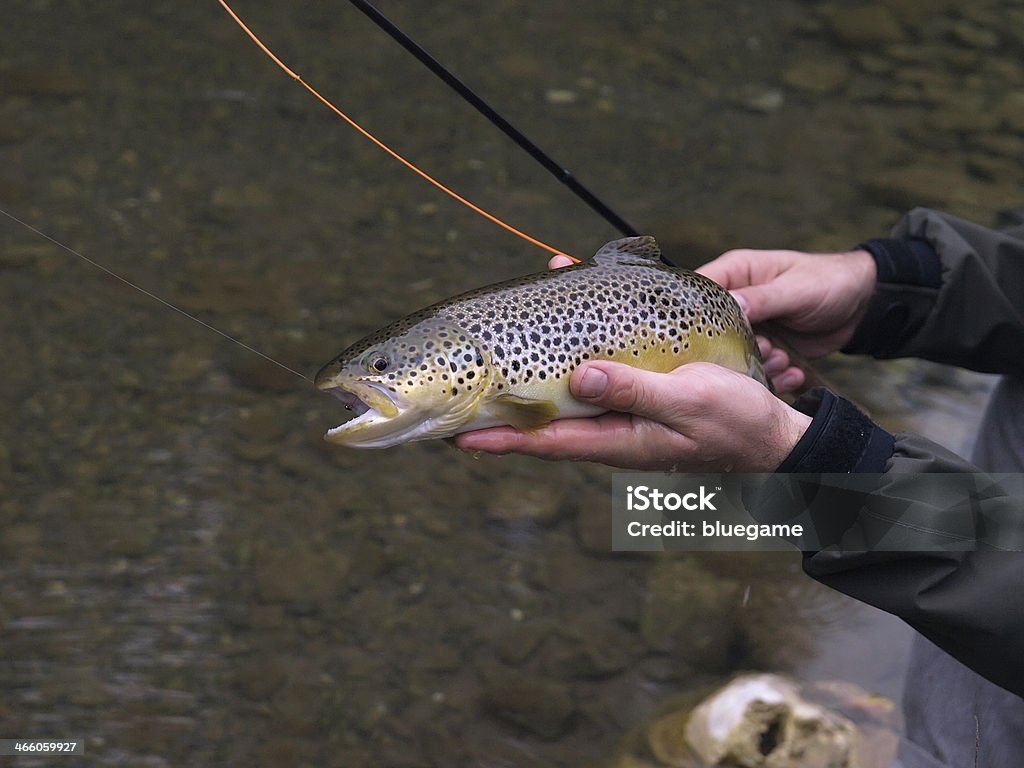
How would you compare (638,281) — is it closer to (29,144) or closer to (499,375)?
(499,375)

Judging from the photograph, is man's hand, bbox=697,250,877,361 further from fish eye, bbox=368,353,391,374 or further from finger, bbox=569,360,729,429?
fish eye, bbox=368,353,391,374

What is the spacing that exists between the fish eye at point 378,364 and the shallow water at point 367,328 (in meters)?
1.55

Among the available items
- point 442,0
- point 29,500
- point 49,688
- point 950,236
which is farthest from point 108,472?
point 442,0

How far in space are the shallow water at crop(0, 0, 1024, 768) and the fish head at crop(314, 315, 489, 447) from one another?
1.46 meters

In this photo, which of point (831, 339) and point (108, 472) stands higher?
point (831, 339)

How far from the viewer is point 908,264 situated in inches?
109

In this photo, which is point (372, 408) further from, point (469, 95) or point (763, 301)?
point (763, 301)

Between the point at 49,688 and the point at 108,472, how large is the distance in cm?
81

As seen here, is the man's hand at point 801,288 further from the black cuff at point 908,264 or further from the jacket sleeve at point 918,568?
the jacket sleeve at point 918,568

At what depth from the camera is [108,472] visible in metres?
→ 3.89

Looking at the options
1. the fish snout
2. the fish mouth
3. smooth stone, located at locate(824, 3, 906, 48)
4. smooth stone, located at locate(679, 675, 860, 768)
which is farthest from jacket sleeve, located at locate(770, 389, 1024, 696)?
smooth stone, located at locate(824, 3, 906, 48)

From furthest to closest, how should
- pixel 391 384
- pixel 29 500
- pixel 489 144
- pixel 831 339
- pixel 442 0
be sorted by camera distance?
pixel 442 0
pixel 489 144
pixel 29 500
pixel 831 339
pixel 391 384

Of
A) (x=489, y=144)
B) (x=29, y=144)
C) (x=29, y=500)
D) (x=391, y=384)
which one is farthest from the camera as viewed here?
(x=489, y=144)

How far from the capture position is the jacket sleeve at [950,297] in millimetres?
2662
